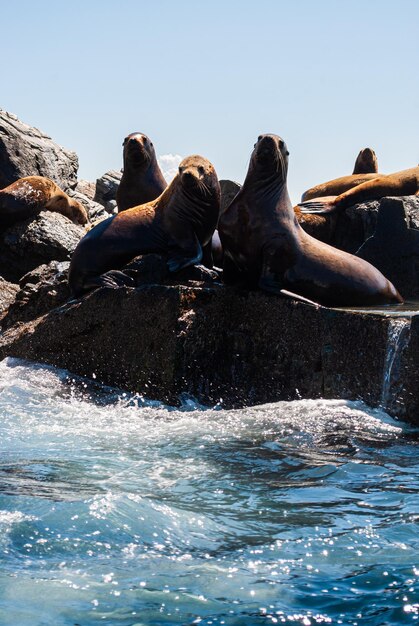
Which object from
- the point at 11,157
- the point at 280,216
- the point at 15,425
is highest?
the point at 11,157

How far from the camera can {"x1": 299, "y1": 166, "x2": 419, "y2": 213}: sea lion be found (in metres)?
14.8

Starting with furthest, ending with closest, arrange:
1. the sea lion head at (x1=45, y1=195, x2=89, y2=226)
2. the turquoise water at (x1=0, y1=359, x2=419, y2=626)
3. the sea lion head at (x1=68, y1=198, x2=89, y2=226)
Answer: the sea lion head at (x1=68, y1=198, x2=89, y2=226)
the sea lion head at (x1=45, y1=195, x2=89, y2=226)
the turquoise water at (x1=0, y1=359, x2=419, y2=626)

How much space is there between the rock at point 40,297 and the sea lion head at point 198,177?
1.69 m

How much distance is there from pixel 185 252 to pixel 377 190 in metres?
7.43

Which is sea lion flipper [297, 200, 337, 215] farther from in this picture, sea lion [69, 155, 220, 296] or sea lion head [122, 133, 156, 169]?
sea lion [69, 155, 220, 296]

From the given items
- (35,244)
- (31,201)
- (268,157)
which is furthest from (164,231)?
(31,201)

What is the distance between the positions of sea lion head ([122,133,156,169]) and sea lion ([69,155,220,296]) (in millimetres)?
2237

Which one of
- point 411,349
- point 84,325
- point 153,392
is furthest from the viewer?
point 84,325

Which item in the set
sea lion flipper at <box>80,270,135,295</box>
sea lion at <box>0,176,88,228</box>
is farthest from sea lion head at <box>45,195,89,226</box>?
sea lion flipper at <box>80,270,135,295</box>

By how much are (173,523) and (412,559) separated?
3.58 feet

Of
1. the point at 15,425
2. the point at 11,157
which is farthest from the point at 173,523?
the point at 11,157

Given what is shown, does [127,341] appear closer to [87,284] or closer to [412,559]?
[87,284]

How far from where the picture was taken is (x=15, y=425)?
6746mm

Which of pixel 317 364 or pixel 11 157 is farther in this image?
pixel 11 157
